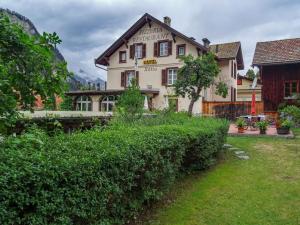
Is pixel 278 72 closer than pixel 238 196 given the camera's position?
No

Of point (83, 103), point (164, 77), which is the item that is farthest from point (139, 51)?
point (83, 103)

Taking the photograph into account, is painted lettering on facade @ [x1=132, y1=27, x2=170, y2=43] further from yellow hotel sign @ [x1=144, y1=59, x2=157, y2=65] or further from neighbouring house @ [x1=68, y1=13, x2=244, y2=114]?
yellow hotel sign @ [x1=144, y1=59, x2=157, y2=65]

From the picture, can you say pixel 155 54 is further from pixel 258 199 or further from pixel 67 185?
pixel 67 185

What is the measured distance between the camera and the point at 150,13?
26.2 meters

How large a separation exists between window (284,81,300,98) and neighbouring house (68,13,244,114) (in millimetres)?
6040

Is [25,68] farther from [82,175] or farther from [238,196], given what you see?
[238,196]

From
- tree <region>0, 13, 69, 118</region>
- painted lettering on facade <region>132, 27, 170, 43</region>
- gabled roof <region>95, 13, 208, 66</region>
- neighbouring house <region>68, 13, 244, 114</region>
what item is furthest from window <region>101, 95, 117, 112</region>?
tree <region>0, 13, 69, 118</region>

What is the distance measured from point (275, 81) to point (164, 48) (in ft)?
30.6

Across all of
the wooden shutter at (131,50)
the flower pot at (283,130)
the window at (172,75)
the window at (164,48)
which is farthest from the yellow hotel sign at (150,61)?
the flower pot at (283,130)

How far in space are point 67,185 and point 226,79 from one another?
25.9 metres

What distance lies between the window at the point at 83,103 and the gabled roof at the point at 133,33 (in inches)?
139

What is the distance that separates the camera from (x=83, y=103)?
27.7 m

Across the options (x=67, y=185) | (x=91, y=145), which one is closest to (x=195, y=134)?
(x=91, y=145)

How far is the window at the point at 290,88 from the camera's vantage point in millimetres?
20750
